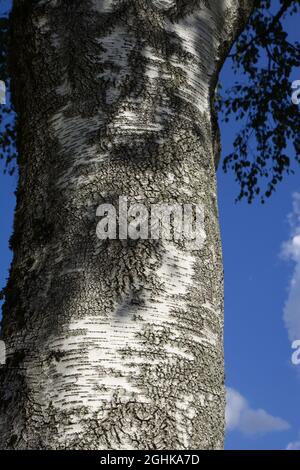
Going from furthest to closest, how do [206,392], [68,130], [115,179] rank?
[68,130] < [115,179] < [206,392]

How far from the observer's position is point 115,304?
6.02ft

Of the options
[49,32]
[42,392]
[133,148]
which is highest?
[49,32]

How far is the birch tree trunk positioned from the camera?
68.6 inches

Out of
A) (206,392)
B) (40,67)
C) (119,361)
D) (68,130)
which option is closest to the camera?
(119,361)

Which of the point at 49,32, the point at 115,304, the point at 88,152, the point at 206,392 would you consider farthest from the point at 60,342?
the point at 49,32

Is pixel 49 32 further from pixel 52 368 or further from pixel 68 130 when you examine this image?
pixel 52 368

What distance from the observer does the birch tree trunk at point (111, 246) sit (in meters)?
1.74

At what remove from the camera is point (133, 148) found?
2086 millimetres

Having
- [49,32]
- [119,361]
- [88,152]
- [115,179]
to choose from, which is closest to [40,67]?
[49,32]

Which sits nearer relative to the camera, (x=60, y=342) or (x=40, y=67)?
(x=60, y=342)

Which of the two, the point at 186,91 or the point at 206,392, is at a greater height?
the point at 186,91

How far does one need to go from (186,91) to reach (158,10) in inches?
14.6

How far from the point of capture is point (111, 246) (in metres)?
1.92

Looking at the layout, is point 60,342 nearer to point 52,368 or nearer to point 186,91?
point 52,368
